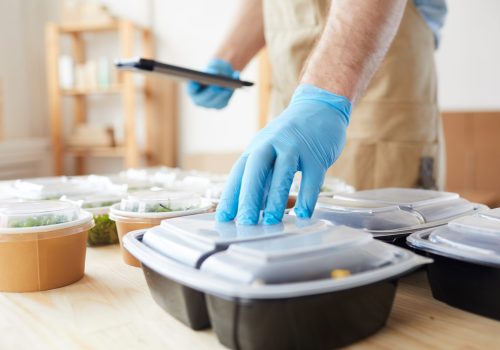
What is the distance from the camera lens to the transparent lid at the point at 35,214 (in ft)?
2.51

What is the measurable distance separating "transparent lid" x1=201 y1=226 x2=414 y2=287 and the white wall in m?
2.09

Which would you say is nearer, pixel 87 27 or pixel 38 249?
pixel 38 249

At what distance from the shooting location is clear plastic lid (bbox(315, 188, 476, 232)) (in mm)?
758

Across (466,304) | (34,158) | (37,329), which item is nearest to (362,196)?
(466,304)

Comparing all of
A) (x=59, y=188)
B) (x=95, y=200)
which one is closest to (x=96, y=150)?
(x=59, y=188)

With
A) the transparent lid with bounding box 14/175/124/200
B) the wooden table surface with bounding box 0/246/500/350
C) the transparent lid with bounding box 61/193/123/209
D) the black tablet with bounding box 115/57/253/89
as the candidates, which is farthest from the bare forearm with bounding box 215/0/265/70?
the wooden table surface with bounding box 0/246/500/350

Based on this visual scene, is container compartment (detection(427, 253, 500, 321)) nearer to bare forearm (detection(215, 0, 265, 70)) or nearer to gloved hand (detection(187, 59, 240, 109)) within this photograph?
gloved hand (detection(187, 59, 240, 109))

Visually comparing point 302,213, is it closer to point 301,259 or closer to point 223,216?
point 223,216

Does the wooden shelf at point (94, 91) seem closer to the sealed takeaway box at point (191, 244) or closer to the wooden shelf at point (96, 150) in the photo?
the wooden shelf at point (96, 150)

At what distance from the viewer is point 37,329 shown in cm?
61

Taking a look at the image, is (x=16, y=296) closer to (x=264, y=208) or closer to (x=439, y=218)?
(x=264, y=208)

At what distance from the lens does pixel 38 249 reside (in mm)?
752

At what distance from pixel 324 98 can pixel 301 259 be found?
443mm

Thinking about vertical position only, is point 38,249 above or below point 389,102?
below
